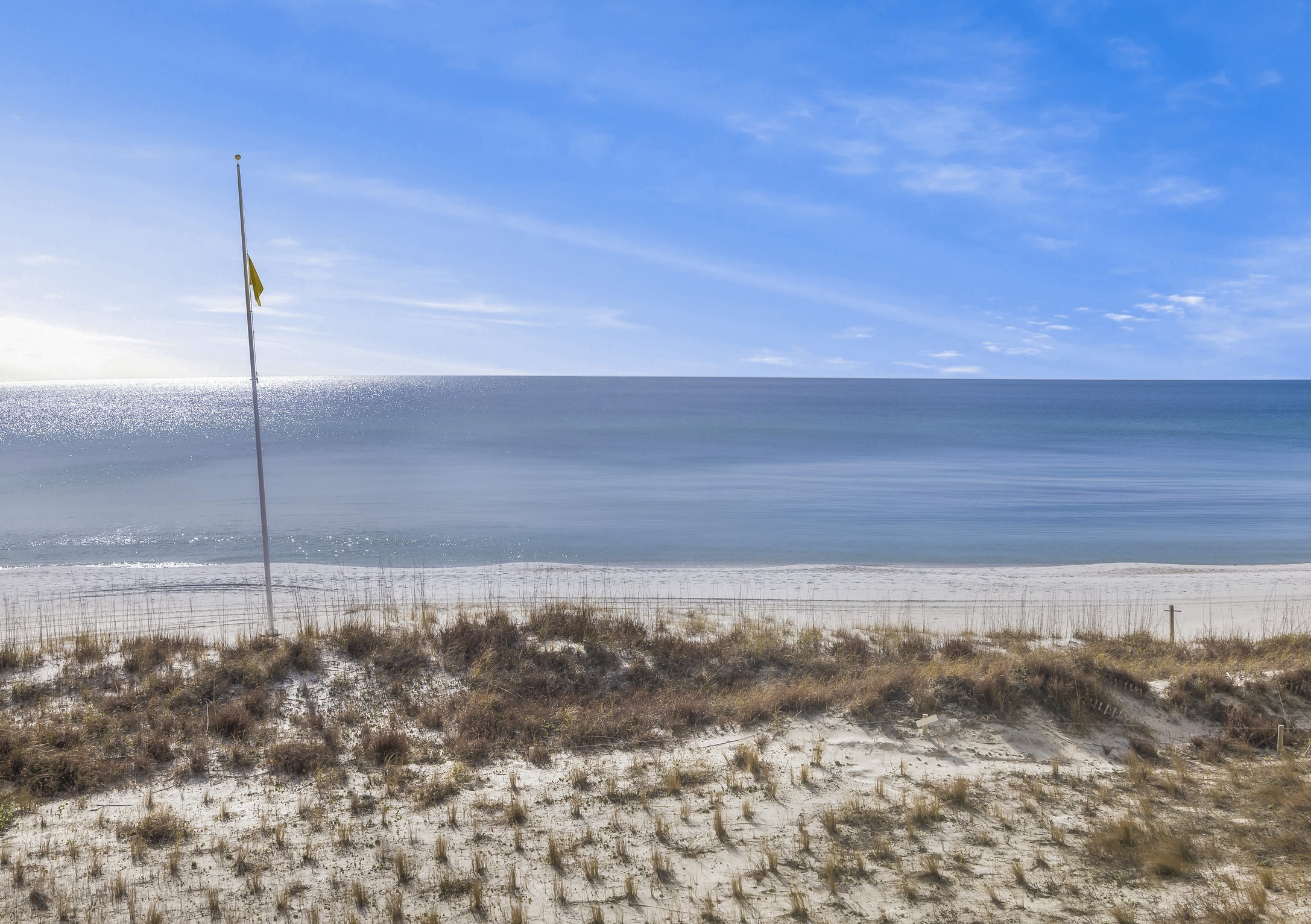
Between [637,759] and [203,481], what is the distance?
48.3m

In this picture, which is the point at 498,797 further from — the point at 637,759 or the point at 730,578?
the point at 730,578

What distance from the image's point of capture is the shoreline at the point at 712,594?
53.1ft

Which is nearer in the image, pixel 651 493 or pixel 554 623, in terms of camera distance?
pixel 554 623

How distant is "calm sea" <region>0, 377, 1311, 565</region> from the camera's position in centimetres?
2773

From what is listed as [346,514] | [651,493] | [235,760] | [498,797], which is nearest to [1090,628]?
[498,797]

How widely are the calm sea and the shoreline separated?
219cm

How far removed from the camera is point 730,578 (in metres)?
22.7

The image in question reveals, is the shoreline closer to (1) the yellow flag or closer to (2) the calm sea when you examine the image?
(2) the calm sea

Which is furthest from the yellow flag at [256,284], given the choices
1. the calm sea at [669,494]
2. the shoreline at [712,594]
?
the calm sea at [669,494]

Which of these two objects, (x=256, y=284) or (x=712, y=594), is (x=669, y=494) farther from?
(x=256, y=284)

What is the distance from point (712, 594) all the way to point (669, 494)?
21.3m

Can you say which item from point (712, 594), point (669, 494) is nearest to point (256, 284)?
point (712, 594)

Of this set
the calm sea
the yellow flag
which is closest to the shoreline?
the calm sea

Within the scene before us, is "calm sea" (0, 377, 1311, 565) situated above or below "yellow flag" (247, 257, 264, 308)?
below
